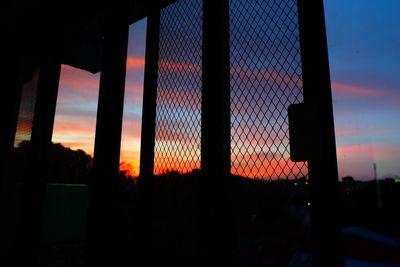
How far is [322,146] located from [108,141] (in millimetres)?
1449

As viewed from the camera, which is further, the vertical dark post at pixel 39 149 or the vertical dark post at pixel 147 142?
the vertical dark post at pixel 39 149

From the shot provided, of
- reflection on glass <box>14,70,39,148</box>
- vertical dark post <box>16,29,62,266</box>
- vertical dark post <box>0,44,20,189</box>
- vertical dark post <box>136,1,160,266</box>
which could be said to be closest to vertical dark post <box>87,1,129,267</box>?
vertical dark post <box>136,1,160,266</box>

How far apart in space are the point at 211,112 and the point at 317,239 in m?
0.70

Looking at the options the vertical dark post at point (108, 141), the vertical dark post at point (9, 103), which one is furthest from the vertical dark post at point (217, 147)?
the vertical dark post at point (9, 103)

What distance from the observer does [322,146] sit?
3.50 ft

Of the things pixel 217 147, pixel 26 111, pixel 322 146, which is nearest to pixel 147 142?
pixel 217 147

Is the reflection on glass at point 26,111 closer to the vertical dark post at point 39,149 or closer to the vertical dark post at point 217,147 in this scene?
the vertical dark post at point 39,149

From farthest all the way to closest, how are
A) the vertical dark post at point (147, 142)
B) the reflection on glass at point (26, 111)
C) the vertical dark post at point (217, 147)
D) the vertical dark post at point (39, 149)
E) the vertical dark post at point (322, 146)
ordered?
the reflection on glass at point (26, 111) → the vertical dark post at point (39, 149) → the vertical dark post at point (147, 142) → the vertical dark post at point (217, 147) → the vertical dark post at point (322, 146)

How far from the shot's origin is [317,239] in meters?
1.04

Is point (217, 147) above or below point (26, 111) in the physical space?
below

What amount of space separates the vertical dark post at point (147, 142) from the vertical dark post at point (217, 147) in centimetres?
45

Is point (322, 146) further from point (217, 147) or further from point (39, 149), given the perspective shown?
point (39, 149)

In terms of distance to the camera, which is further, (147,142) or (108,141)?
(108,141)

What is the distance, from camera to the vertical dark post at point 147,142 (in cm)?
173
